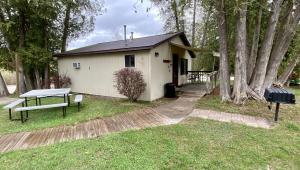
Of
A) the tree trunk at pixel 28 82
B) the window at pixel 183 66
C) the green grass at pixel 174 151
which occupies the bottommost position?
the green grass at pixel 174 151

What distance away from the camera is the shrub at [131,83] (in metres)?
8.38

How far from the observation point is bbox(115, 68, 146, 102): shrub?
8.38m

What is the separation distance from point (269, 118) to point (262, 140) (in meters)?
2.14

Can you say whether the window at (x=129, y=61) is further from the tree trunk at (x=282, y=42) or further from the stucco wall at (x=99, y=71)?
the tree trunk at (x=282, y=42)

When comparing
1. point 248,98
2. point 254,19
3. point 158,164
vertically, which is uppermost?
point 254,19

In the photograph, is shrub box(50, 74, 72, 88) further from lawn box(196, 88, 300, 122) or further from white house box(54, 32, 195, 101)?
lawn box(196, 88, 300, 122)

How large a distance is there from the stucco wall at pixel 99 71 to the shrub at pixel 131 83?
18.9 inches

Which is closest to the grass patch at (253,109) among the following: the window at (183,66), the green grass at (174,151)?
the green grass at (174,151)

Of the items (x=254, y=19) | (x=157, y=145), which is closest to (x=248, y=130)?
(x=157, y=145)

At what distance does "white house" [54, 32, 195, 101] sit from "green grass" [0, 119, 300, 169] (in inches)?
173

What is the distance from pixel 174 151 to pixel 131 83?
4.85 meters

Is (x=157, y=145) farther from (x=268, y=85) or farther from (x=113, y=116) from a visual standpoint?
(x=268, y=85)

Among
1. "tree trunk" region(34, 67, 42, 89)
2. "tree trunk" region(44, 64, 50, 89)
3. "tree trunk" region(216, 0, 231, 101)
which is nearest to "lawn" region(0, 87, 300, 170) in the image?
"tree trunk" region(216, 0, 231, 101)

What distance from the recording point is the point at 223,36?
8.53m
